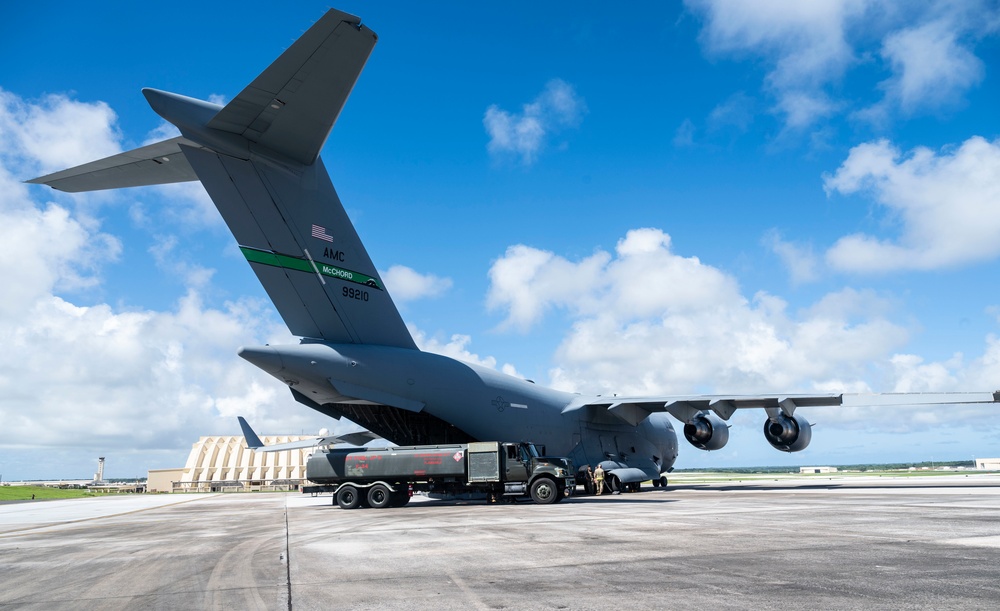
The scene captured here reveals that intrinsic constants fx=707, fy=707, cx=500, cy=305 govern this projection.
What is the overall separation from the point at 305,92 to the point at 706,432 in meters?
21.4

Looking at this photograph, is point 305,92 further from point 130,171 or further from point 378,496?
point 378,496

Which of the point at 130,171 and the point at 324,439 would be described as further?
the point at 324,439

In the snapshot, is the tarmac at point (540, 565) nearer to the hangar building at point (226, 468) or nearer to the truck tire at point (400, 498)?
the truck tire at point (400, 498)

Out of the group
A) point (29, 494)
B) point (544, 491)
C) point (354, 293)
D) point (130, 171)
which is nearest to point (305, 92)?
point (130, 171)

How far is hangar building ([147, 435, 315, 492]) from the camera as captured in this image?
216 feet

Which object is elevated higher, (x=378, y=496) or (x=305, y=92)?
(x=305, y=92)

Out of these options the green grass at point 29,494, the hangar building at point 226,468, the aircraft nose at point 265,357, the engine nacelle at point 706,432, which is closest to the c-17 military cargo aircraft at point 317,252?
the aircraft nose at point 265,357

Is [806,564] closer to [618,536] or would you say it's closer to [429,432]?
[618,536]

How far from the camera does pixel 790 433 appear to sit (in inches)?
1009

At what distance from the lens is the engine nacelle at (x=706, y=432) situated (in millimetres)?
28109

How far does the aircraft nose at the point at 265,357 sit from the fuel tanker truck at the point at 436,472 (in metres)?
3.49

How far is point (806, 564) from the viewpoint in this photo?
6430mm

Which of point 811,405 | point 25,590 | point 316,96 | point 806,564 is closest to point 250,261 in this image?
point 316,96

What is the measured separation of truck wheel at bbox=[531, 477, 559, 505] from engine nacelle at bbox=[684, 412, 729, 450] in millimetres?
11571
